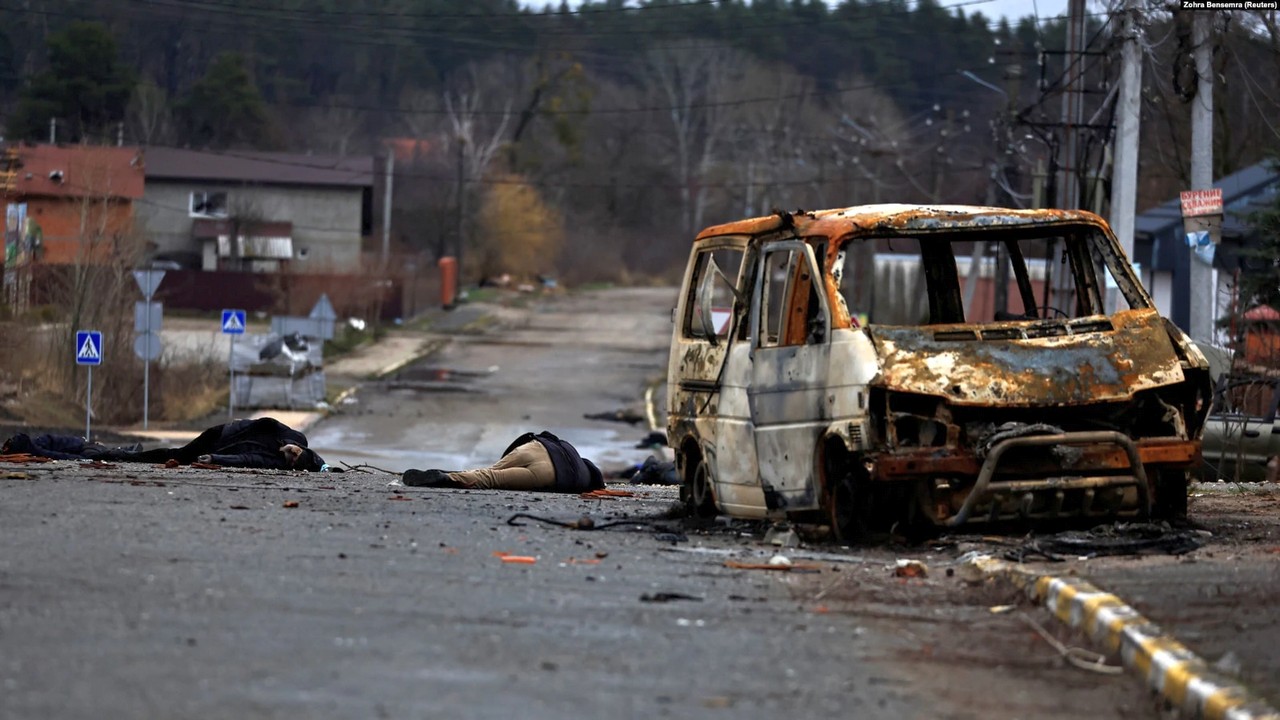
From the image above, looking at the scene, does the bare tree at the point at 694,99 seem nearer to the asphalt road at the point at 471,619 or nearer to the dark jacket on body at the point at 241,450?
the dark jacket on body at the point at 241,450

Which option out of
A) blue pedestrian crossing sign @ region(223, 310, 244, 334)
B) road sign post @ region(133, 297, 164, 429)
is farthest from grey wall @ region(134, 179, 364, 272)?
road sign post @ region(133, 297, 164, 429)

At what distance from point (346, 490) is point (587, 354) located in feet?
161

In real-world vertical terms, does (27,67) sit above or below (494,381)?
above

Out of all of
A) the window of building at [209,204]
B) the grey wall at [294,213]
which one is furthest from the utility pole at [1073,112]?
the window of building at [209,204]

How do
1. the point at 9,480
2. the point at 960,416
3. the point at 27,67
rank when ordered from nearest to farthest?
the point at 960,416 < the point at 9,480 < the point at 27,67

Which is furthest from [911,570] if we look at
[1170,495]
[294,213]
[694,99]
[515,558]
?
[694,99]

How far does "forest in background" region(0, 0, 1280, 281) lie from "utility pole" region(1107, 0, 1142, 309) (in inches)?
705

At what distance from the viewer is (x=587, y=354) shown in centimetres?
6272

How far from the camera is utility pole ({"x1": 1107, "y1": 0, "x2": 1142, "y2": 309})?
22.2 m

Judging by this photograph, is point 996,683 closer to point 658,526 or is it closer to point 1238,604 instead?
point 1238,604

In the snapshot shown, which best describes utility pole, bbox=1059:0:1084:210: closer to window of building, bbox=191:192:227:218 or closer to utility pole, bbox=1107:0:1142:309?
utility pole, bbox=1107:0:1142:309

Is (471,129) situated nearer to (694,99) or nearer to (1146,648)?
(694,99)

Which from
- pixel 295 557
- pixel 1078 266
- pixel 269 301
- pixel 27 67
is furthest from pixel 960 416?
pixel 269 301

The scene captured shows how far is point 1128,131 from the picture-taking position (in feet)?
73.7
